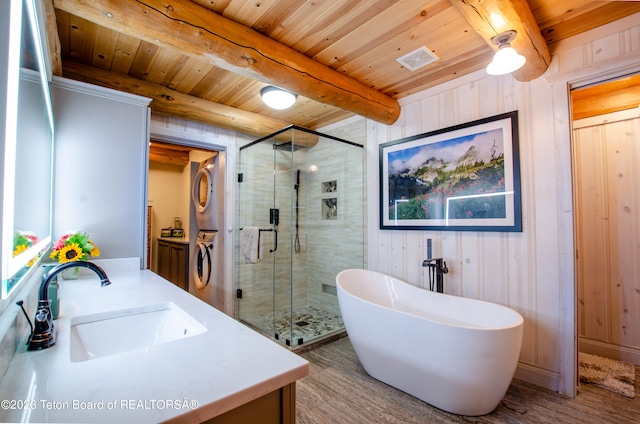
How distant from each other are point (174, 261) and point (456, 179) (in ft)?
13.5

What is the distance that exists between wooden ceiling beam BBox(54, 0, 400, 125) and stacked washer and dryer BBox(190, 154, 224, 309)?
1.80 meters

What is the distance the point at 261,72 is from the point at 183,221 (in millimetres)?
4452

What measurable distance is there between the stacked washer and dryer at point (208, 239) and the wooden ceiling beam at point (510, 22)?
2.89m

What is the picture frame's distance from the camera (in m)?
2.23

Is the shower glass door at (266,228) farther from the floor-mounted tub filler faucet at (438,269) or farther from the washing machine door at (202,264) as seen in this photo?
the floor-mounted tub filler faucet at (438,269)

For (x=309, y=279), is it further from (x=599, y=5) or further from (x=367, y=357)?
(x=599, y=5)

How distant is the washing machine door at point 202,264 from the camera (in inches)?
139

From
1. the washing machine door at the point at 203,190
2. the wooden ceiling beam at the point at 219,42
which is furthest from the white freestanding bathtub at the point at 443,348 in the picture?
the washing machine door at the point at 203,190

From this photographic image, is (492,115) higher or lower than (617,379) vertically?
higher

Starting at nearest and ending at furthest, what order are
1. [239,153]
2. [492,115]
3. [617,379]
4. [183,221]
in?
[617,379]
[492,115]
[239,153]
[183,221]

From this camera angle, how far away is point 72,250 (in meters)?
1.67

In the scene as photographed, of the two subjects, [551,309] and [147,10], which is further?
[551,309]

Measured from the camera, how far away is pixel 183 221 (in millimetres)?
5594

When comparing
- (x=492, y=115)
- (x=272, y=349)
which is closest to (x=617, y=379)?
(x=492, y=115)
